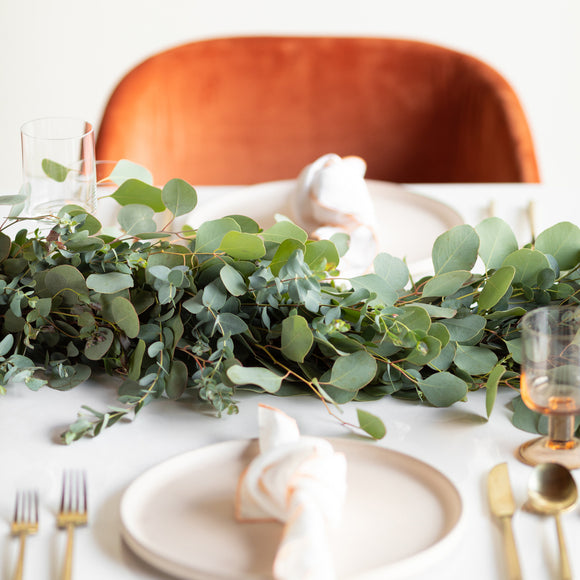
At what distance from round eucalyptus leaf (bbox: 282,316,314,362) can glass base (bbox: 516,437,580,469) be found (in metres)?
0.22

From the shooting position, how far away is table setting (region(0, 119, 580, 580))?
0.64 m

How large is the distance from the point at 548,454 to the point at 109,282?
44 cm

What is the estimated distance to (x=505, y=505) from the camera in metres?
0.69

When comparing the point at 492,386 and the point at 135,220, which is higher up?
the point at 135,220

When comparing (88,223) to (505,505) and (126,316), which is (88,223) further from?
(505,505)

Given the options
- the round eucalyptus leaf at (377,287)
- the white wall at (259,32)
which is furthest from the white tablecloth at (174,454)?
the white wall at (259,32)

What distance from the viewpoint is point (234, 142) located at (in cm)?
202

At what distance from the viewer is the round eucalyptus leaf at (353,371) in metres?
0.80

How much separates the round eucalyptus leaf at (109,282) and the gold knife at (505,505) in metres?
0.38

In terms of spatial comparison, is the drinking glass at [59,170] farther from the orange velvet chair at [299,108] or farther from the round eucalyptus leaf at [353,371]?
the orange velvet chair at [299,108]

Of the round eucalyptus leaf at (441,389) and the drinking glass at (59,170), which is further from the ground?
the drinking glass at (59,170)

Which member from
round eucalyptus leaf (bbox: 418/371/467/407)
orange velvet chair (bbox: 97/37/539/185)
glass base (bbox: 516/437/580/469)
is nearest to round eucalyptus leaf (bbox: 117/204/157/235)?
round eucalyptus leaf (bbox: 418/371/467/407)

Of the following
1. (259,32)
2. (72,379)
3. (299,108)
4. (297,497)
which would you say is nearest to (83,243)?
(72,379)

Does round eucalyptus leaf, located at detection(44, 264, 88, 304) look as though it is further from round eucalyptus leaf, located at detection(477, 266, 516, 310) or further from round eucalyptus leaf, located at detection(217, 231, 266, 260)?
round eucalyptus leaf, located at detection(477, 266, 516, 310)
